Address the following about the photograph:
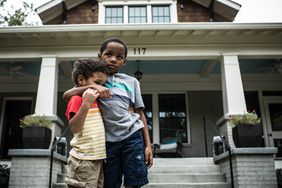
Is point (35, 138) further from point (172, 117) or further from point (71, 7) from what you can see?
point (71, 7)

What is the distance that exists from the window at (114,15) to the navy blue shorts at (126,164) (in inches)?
319

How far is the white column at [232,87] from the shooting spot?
596cm

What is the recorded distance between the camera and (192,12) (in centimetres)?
943

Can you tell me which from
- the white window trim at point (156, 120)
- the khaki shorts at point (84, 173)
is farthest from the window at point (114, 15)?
the khaki shorts at point (84, 173)

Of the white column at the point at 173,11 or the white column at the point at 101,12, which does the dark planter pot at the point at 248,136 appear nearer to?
the white column at the point at 173,11

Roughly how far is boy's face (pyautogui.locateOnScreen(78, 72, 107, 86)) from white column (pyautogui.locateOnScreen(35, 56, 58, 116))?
461 centimetres

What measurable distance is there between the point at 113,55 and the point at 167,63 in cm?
613

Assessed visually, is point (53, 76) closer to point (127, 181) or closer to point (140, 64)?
point (140, 64)

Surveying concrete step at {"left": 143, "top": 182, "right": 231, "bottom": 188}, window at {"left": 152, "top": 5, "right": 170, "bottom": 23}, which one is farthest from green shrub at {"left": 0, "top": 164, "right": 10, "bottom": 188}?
window at {"left": 152, "top": 5, "right": 170, "bottom": 23}

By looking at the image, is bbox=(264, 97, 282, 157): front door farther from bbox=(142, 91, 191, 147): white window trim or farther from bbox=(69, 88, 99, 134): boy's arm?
bbox=(69, 88, 99, 134): boy's arm

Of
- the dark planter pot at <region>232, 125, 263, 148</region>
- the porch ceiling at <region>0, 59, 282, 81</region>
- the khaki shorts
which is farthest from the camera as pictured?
the porch ceiling at <region>0, 59, 282, 81</region>

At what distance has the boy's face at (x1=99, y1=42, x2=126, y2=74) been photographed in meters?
1.65

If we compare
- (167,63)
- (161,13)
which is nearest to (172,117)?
(167,63)

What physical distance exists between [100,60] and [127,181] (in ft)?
2.11
